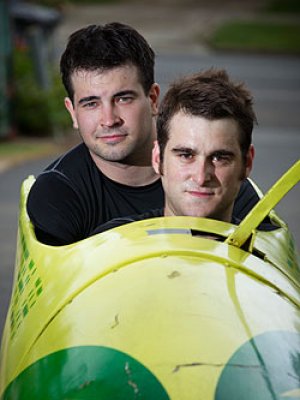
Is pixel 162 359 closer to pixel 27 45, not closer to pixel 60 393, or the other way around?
pixel 60 393

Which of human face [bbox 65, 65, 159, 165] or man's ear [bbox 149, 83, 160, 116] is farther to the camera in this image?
man's ear [bbox 149, 83, 160, 116]

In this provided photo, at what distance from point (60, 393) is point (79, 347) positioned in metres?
0.14

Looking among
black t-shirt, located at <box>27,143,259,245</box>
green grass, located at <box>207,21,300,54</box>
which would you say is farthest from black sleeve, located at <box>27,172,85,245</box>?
green grass, located at <box>207,21,300,54</box>

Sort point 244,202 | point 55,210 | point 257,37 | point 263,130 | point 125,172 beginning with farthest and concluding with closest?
point 257,37
point 263,130
point 125,172
point 244,202
point 55,210

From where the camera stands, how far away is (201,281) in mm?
3260

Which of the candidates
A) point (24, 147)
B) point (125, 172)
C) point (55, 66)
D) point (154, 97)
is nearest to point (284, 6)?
point (55, 66)

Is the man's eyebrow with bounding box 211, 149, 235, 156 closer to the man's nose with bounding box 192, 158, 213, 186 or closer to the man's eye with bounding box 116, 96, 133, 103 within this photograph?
the man's nose with bounding box 192, 158, 213, 186

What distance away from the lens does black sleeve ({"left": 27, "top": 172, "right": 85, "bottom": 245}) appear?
454 cm

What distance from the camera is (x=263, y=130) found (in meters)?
18.3

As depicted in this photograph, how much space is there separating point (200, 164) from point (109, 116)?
101 cm

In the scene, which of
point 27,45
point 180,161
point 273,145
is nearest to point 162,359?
point 180,161

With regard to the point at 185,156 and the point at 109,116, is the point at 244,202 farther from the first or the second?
the point at 185,156

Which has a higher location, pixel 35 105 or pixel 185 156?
pixel 185 156

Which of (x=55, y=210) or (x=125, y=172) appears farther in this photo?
(x=125, y=172)
